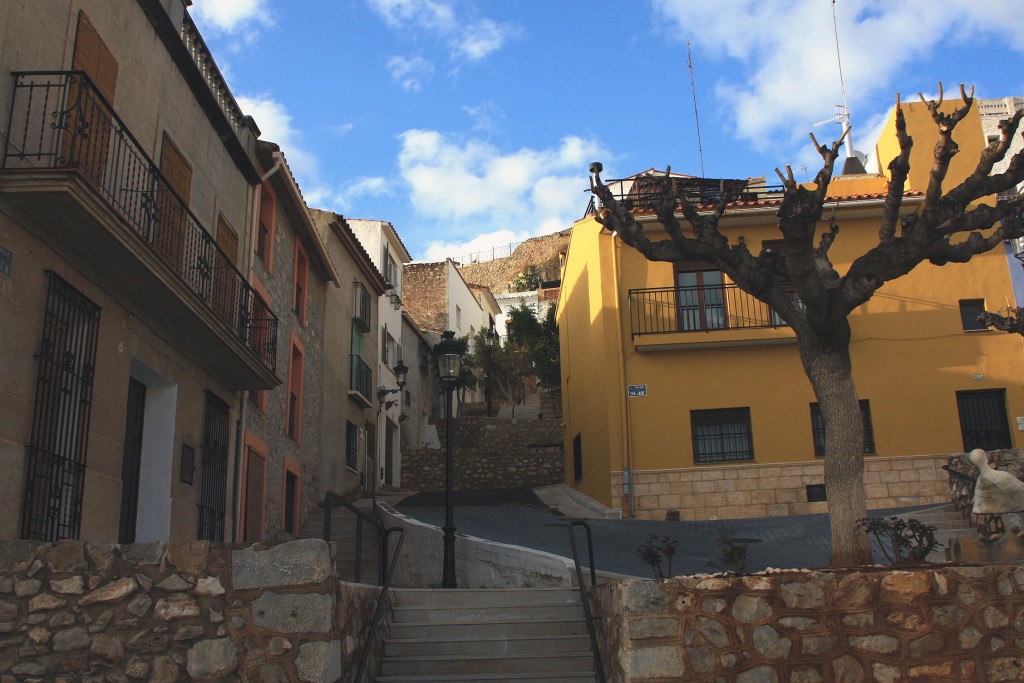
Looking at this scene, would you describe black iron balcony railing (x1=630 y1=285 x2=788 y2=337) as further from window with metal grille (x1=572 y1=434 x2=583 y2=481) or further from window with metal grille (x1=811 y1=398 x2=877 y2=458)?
window with metal grille (x1=572 y1=434 x2=583 y2=481)

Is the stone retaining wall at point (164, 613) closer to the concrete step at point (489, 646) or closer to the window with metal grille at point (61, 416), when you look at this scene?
the concrete step at point (489, 646)

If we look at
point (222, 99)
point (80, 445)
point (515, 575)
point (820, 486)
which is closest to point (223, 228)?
point (222, 99)

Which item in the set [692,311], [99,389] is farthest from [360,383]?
[99,389]

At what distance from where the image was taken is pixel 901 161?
8.49 m

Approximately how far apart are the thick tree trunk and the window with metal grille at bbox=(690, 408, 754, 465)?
10187 mm

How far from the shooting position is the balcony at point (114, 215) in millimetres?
7875

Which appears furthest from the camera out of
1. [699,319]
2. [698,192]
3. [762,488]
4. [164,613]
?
[698,192]

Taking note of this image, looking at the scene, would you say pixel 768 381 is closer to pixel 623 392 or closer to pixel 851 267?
pixel 623 392

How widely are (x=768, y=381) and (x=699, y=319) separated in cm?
189

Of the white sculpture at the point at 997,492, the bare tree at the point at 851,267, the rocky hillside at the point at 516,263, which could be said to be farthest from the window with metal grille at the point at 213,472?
the rocky hillside at the point at 516,263

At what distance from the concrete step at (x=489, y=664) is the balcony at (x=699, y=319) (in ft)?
39.4

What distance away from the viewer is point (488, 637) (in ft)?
26.3

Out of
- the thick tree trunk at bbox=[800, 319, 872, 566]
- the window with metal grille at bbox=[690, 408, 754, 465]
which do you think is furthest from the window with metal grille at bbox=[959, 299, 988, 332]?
the thick tree trunk at bbox=[800, 319, 872, 566]

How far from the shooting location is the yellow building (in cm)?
1847
